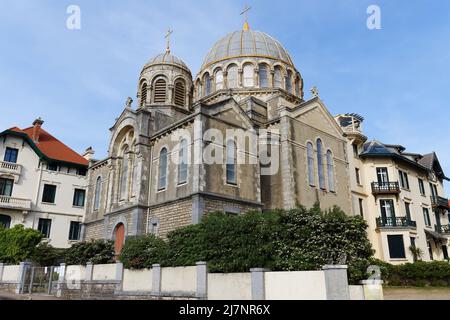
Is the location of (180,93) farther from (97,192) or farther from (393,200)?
(393,200)

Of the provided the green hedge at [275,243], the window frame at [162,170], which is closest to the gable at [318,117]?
the window frame at [162,170]

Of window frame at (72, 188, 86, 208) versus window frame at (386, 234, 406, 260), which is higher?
window frame at (72, 188, 86, 208)

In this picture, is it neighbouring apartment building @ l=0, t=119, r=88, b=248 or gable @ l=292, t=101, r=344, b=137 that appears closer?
gable @ l=292, t=101, r=344, b=137

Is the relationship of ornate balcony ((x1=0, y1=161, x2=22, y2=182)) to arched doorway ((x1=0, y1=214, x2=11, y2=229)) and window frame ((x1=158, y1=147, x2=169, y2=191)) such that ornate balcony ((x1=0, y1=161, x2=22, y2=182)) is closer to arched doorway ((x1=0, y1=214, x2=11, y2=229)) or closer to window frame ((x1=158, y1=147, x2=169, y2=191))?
arched doorway ((x1=0, y1=214, x2=11, y2=229))

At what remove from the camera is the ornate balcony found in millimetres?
28984

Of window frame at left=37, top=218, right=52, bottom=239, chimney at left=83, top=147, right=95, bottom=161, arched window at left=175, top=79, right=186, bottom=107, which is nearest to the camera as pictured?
arched window at left=175, top=79, right=186, bottom=107

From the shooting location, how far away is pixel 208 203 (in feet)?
62.1

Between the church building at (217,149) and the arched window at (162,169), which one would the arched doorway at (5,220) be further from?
the arched window at (162,169)

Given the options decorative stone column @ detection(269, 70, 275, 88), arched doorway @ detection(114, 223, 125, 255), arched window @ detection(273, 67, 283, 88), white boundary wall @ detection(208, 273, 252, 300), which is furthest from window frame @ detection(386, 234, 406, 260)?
white boundary wall @ detection(208, 273, 252, 300)

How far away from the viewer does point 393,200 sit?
3078cm

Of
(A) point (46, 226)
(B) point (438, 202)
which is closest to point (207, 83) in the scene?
(A) point (46, 226)

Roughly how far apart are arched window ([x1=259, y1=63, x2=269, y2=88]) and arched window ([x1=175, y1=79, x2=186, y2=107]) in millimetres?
6443
